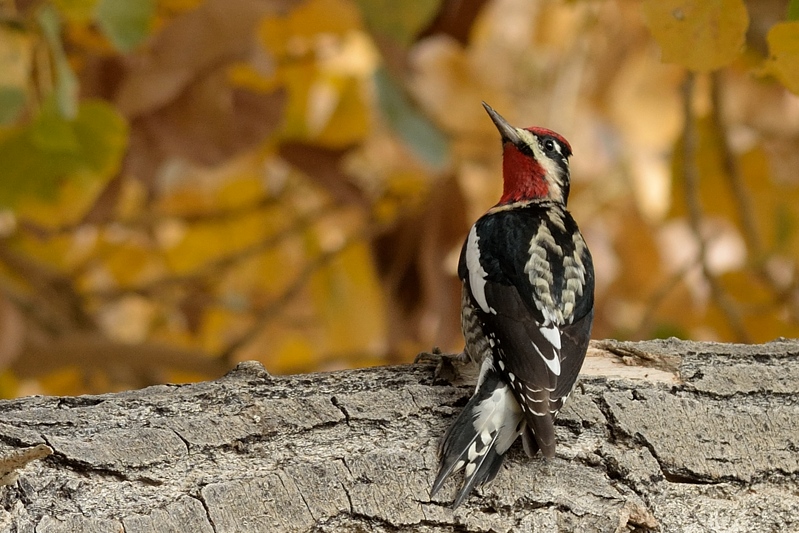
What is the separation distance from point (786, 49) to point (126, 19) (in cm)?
143

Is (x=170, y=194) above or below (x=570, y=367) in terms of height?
above

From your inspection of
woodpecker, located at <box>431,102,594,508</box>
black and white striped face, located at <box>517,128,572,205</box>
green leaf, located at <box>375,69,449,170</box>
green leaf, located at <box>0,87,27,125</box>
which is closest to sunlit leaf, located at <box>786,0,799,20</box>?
woodpecker, located at <box>431,102,594,508</box>

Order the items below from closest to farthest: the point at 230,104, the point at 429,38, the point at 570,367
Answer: the point at 570,367 → the point at 230,104 → the point at 429,38

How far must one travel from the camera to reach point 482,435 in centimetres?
193

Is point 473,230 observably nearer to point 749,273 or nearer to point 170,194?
point 749,273

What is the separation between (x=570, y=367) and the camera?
204cm

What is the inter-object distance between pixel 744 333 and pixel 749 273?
30.2 inches

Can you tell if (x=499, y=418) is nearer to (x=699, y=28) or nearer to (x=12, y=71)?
(x=699, y=28)

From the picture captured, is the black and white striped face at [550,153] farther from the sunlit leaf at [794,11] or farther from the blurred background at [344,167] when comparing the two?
the sunlit leaf at [794,11]

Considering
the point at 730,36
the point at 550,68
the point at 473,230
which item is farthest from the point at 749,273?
the point at 730,36

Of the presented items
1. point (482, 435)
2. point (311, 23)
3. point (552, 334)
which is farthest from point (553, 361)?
point (311, 23)

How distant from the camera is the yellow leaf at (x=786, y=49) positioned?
165 cm

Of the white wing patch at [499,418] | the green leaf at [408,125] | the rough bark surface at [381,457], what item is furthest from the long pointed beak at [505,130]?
the white wing patch at [499,418]

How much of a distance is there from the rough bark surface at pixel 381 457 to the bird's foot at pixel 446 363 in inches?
1.5
